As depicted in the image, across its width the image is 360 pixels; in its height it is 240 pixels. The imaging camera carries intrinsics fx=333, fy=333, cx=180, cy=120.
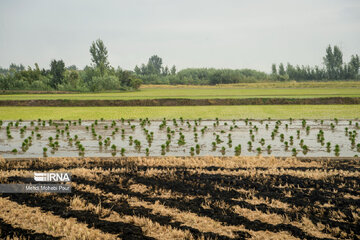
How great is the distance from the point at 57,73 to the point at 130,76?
1335 centimetres

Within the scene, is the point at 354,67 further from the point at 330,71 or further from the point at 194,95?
the point at 194,95

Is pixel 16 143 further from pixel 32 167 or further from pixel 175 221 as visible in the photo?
pixel 175 221

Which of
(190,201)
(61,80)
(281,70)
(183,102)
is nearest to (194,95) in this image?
(183,102)

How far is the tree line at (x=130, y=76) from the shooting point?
58.7 metres

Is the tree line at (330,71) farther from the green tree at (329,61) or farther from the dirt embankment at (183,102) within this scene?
the dirt embankment at (183,102)

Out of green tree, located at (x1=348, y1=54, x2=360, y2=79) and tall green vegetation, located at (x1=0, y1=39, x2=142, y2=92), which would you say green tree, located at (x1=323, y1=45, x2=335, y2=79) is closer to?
green tree, located at (x1=348, y1=54, x2=360, y2=79)

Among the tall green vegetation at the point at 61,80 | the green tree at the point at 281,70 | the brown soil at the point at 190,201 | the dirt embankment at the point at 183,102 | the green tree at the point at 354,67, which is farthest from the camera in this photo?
the green tree at the point at 281,70

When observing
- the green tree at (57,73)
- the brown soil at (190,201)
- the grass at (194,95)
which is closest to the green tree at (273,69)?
the grass at (194,95)

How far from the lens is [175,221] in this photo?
18.6 feet

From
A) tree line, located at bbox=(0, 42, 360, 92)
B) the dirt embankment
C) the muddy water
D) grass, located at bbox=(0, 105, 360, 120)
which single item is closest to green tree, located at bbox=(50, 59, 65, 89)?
tree line, located at bbox=(0, 42, 360, 92)

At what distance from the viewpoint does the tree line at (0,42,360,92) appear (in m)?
58.7

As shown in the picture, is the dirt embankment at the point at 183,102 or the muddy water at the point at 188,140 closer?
the muddy water at the point at 188,140

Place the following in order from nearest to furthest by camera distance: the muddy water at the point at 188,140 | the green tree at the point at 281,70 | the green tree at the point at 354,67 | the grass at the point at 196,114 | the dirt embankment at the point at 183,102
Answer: the muddy water at the point at 188,140
the grass at the point at 196,114
the dirt embankment at the point at 183,102
the green tree at the point at 354,67
the green tree at the point at 281,70

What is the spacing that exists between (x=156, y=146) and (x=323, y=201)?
7022mm
